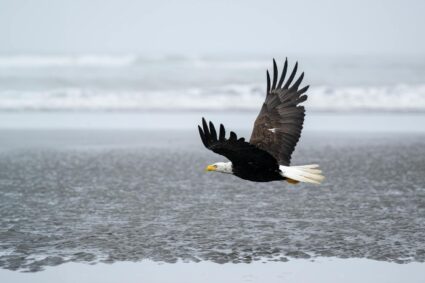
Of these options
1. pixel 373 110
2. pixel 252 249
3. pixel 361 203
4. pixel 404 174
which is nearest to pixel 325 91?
pixel 373 110

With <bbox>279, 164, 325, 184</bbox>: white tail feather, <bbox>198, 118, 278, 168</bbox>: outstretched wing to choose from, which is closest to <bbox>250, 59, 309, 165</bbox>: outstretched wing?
<bbox>279, 164, 325, 184</bbox>: white tail feather

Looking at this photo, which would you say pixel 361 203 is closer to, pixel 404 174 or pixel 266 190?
pixel 266 190

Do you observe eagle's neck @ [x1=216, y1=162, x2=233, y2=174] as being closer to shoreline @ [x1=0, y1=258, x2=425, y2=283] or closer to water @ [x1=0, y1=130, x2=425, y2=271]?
water @ [x1=0, y1=130, x2=425, y2=271]

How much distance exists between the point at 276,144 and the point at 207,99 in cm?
1582

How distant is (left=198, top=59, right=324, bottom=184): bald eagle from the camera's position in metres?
7.15

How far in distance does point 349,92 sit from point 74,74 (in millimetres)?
13054

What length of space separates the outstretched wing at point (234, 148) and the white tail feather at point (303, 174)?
0.17 m

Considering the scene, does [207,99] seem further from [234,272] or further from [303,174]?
[234,272]

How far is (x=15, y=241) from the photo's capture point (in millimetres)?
6965

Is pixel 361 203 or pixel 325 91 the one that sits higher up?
pixel 325 91

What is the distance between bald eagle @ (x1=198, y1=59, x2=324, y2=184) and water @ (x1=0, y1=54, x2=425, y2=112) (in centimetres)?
1370

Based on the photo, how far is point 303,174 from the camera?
7320 millimetres

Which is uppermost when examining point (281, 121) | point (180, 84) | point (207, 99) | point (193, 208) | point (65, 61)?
point (65, 61)

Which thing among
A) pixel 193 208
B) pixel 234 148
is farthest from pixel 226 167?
pixel 193 208
